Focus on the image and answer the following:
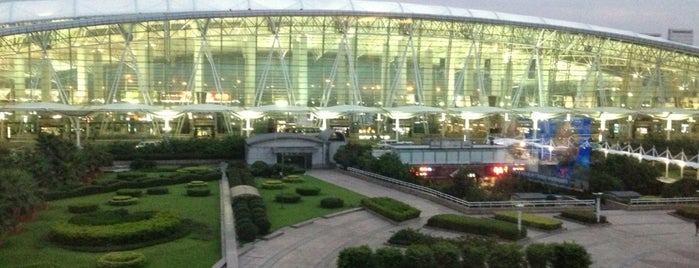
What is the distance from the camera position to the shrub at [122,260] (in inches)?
778

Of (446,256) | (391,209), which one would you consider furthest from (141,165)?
(446,256)

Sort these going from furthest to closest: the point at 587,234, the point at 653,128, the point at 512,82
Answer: the point at 653,128, the point at 512,82, the point at 587,234

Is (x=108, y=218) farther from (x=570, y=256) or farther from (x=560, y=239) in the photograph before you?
(x=560, y=239)

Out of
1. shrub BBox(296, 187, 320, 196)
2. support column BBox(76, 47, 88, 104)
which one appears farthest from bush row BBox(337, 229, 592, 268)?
support column BBox(76, 47, 88, 104)

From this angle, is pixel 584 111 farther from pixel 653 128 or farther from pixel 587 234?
pixel 587 234

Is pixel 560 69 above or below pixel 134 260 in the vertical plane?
above

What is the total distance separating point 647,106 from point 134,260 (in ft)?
262

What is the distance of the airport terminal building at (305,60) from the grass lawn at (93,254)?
35.5 meters

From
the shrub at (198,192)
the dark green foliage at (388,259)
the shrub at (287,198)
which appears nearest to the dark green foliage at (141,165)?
the shrub at (198,192)

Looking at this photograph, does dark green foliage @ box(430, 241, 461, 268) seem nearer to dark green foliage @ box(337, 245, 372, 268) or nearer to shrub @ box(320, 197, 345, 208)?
dark green foliage @ box(337, 245, 372, 268)

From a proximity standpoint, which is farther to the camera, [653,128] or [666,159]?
[653,128]

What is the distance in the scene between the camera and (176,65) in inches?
2815

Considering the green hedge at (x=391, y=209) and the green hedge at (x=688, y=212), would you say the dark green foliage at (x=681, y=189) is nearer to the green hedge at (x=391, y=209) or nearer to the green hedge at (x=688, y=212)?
the green hedge at (x=688, y=212)

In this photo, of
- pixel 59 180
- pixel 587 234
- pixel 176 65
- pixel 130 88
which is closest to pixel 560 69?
pixel 176 65
